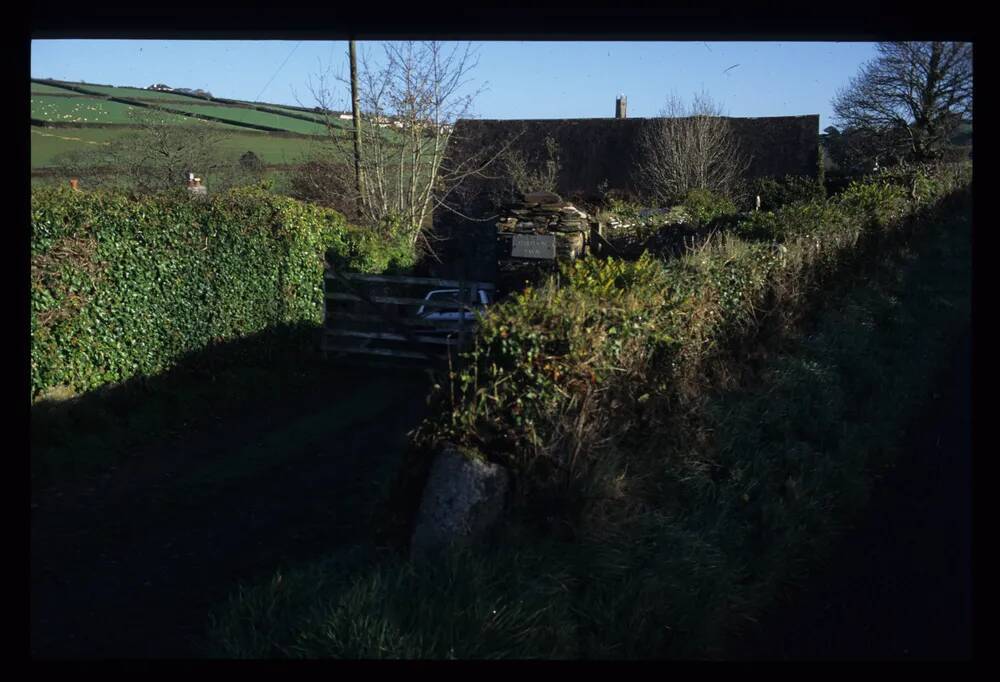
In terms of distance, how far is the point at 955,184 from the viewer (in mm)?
18734

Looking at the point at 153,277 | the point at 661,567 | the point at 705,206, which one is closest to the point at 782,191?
the point at 705,206

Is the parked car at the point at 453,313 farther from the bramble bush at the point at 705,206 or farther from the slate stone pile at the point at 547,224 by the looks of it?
the bramble bush at the point at 705,206

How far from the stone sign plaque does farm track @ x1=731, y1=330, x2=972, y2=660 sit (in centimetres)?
843

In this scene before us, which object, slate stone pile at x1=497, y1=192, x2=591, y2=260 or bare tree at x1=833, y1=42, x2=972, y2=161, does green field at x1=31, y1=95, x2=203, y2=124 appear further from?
bare tree at x1=833, y1=42, x2=972, y2=161

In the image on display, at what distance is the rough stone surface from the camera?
17.3ft

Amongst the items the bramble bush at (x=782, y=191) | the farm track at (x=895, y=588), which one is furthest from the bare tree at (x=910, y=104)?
the farm track at (x=895, y=588)

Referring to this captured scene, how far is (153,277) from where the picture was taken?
10.7 meters

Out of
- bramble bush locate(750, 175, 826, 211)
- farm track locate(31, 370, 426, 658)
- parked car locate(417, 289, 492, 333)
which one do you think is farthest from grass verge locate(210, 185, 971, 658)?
bramble bush locate(750, 175, 826, 211)

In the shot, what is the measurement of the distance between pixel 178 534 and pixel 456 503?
3015 mm

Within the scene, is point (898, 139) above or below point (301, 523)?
above

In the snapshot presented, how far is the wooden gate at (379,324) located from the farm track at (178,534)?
4.56 m

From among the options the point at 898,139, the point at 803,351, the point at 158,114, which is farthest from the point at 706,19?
the point at 898,139

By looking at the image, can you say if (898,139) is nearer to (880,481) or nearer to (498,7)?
(880,481)

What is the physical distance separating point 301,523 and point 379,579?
98.5 inches
